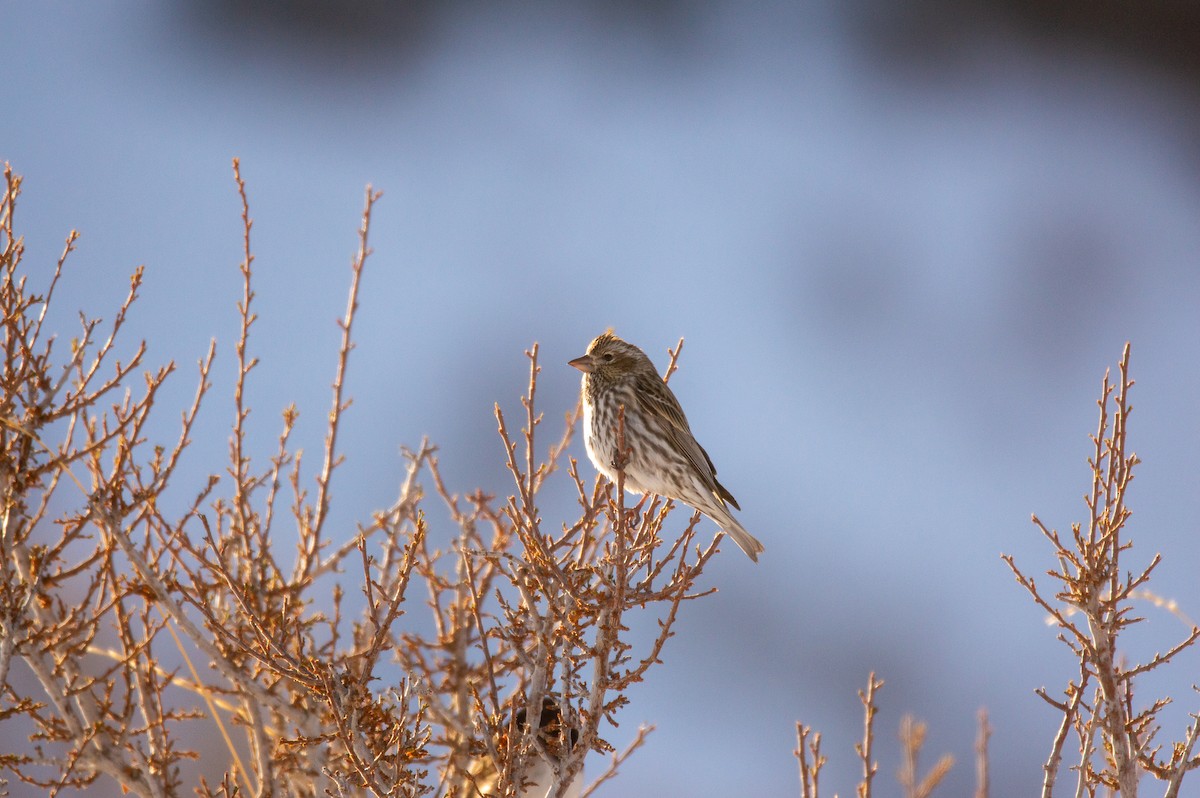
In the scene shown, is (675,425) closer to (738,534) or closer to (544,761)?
(738,534)

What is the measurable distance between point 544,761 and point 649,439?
1.90 metres

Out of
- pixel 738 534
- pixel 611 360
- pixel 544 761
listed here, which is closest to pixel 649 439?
pixel 611 360

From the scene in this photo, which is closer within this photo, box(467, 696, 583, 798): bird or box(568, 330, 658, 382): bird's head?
box(467, 696, 583, 798): bird

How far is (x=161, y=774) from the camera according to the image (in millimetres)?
3572

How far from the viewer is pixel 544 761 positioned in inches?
136

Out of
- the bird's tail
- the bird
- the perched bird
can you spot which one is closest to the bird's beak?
the perched bird

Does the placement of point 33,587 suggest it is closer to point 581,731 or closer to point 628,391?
point 581,731

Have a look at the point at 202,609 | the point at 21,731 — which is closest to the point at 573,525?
the point at 202,609

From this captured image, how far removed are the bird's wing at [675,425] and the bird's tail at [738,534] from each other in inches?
2.6

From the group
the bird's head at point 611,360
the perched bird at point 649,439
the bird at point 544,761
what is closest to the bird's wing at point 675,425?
the perched bird at point 649,439

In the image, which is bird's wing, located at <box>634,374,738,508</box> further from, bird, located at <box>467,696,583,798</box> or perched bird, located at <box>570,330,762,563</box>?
bird, located at <box>467,696,583,798</box>

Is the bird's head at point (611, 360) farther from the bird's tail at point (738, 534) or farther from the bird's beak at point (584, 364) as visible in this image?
the bird's tail at point (738, 534)

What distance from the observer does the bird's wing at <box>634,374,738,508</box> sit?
5.00 m

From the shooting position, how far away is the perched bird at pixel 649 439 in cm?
495
